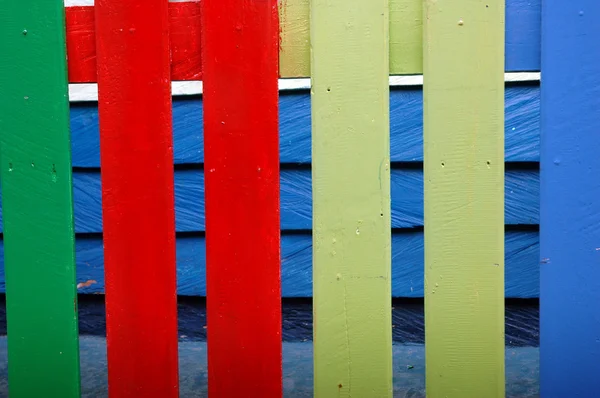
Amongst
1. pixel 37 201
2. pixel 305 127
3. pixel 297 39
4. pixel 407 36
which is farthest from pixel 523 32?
pixel 305 127

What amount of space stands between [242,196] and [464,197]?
0.46 meters

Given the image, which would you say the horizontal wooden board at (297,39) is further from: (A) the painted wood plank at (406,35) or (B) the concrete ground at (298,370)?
(B) the concrete ground at (298,370)

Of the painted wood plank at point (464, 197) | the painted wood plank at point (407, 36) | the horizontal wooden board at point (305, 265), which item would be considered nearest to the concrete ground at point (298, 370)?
the horizontal wooden board at point (305, 265)

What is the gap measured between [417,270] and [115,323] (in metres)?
1.31

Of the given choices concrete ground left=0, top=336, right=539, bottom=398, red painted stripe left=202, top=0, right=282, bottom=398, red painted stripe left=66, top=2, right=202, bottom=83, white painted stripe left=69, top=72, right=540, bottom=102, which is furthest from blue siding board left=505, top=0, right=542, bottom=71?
white painted stripe left=69, top=72, right=540, bottom=102

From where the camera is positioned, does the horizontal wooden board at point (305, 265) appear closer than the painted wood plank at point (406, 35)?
No

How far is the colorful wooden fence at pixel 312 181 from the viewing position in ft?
4.15

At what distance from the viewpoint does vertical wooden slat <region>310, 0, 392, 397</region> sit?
4.19 ft

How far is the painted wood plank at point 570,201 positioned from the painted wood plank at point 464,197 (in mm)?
93

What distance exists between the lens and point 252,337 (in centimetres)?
136

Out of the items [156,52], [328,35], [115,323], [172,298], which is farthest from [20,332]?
[328,35]

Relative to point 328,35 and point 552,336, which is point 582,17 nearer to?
point 328,35

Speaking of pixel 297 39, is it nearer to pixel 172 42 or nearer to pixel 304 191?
pixel 172 42

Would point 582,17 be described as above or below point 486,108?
above
